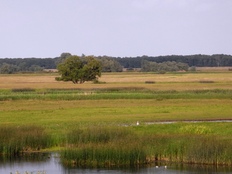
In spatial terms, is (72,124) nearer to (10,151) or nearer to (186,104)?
(10,151)

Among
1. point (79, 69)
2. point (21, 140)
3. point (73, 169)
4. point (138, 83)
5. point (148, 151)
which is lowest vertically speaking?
point (138, 83)

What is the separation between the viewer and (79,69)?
111m

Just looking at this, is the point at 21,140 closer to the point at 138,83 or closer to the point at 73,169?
the point at 73,169

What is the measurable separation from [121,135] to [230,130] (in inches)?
293

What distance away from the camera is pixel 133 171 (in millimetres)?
27531

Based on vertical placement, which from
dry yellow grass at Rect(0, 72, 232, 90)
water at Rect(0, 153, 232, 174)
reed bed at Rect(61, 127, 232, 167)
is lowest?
dry yellow grass at Rect(0, 72, 232, 90)

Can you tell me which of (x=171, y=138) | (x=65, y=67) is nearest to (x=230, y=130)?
(x=171, y=138)

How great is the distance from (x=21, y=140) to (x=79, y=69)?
79.4 meters

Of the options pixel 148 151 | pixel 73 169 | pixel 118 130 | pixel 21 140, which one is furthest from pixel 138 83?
pixel 73 169

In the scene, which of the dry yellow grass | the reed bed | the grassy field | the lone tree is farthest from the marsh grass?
the lone tree

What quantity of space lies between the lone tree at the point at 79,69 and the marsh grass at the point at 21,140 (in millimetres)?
76360

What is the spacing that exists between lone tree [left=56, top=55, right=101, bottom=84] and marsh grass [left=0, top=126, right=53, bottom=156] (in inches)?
3006

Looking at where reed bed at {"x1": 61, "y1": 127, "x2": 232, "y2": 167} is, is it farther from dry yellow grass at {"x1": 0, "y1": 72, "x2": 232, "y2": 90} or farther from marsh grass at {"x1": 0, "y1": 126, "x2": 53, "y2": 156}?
dry yellow grass at {"x1": 0, "y1": 72, "x2": 232, "y2": 90}

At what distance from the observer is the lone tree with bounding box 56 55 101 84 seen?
4311 inches
